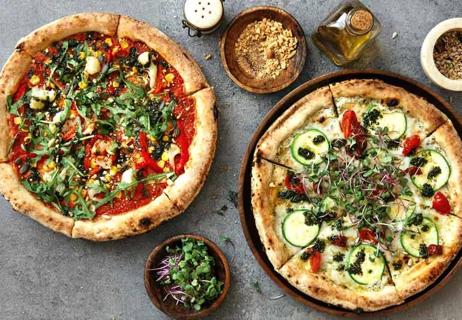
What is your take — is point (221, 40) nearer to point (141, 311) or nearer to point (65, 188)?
point (65, 188)

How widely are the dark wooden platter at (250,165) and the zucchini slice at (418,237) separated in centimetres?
32

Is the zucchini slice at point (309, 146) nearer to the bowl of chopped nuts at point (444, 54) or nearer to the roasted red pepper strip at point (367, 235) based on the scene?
the roasted red pepper strip at point (367, 235)

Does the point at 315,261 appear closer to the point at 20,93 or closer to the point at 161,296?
the point at 161,296

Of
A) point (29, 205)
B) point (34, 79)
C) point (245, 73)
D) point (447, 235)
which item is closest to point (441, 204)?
point (447, 235)

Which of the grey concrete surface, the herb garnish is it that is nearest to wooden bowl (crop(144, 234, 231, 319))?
the herb garnish

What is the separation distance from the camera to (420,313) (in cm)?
684

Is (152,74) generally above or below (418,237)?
above

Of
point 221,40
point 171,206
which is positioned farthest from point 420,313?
point 221,40

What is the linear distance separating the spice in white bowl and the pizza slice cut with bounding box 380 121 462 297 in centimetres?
60

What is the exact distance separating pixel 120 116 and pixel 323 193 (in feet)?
6.44

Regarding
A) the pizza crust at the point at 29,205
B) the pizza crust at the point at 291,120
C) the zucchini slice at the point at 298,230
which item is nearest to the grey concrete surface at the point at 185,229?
the pizza crust at the point at 29,205

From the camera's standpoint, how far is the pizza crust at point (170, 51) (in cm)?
669

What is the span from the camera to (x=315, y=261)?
6.40 meters

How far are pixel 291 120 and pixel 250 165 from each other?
0.56 metres
